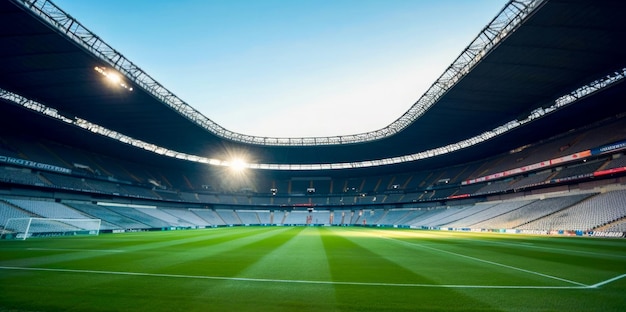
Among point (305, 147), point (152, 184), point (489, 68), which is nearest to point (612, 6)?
point (489, 68)

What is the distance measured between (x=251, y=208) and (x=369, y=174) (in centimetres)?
2787

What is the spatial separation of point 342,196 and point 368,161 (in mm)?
11011

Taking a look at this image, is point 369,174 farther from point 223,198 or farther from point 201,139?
point 201,139

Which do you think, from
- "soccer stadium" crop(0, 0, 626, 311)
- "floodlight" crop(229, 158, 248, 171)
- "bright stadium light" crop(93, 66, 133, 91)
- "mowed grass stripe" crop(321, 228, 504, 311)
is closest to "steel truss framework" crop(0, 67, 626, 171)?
"soccer stadium" crop(0, 0, 626, 311)

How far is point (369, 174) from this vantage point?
203 feet

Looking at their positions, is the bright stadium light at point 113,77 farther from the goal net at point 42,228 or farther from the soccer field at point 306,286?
the soccer field at point 306,286

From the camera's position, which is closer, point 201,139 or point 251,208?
point 201,139

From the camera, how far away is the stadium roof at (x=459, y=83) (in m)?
16.5

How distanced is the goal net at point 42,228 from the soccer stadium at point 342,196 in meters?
0.24

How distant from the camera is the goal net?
1944 cm

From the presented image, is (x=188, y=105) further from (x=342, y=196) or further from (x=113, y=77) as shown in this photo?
(x=342, y=196)

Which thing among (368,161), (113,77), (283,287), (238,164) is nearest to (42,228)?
(113,77)

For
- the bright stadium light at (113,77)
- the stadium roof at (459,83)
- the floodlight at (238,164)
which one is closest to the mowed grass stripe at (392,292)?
the stadium roof at (459,83)

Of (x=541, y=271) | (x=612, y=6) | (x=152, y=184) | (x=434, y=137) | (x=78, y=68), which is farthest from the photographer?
(x=152, y=184)
